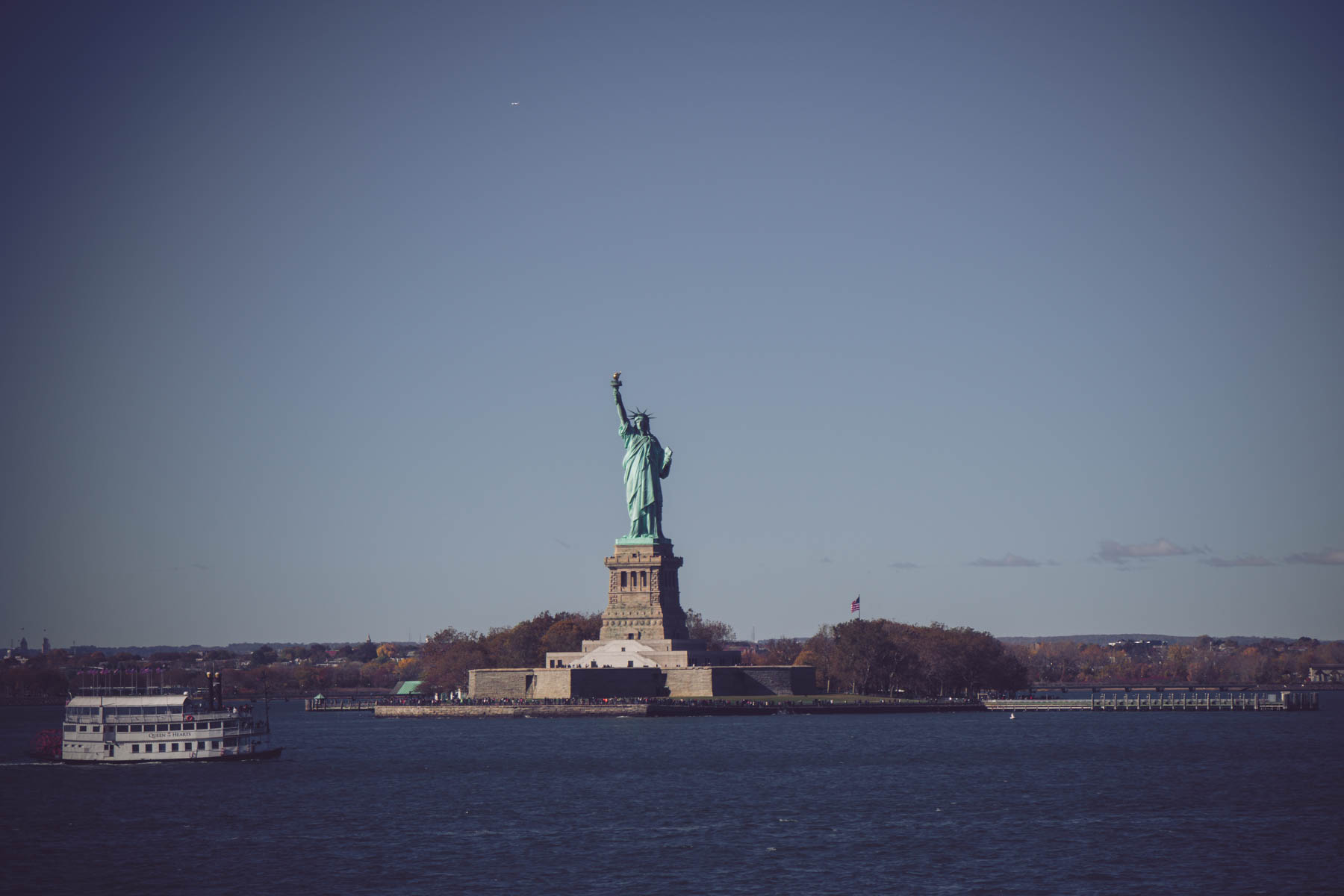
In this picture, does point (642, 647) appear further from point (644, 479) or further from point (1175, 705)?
point (1175, 705)

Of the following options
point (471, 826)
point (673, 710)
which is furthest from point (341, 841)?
point (673, 710)

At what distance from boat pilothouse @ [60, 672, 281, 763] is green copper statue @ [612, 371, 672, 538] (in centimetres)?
4270

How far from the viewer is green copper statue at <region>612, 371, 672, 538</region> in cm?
11094

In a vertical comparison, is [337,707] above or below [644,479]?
below

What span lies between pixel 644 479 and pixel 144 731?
154 ft

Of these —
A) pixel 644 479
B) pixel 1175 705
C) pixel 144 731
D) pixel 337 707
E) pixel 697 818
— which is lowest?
pixel 697 818

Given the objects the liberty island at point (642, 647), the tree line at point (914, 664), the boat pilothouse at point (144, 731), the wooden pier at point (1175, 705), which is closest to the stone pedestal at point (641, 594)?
the liberty island at point (642, 647)

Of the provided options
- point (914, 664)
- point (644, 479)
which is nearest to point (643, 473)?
point (644, 479)

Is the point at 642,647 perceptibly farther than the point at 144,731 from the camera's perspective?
Yes

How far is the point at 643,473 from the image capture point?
111000mm

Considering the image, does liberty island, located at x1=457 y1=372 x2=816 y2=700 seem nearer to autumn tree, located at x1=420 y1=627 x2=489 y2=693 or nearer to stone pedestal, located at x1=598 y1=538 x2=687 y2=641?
stone pedestal, located at x1=598 y1=538 x2=687 y2=641

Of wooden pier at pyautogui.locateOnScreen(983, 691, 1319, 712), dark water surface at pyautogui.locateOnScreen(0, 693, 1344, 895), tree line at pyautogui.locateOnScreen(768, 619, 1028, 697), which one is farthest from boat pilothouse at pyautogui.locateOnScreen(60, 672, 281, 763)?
wooden pier at pyautogui.locateOnScreen(983, 691, 1319, 712)

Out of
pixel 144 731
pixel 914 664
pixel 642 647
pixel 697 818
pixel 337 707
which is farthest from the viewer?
pixel 337 707

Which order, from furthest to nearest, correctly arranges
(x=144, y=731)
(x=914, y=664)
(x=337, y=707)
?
(x=337, y=707), (x=914, y=664), (x=144, y=731)
